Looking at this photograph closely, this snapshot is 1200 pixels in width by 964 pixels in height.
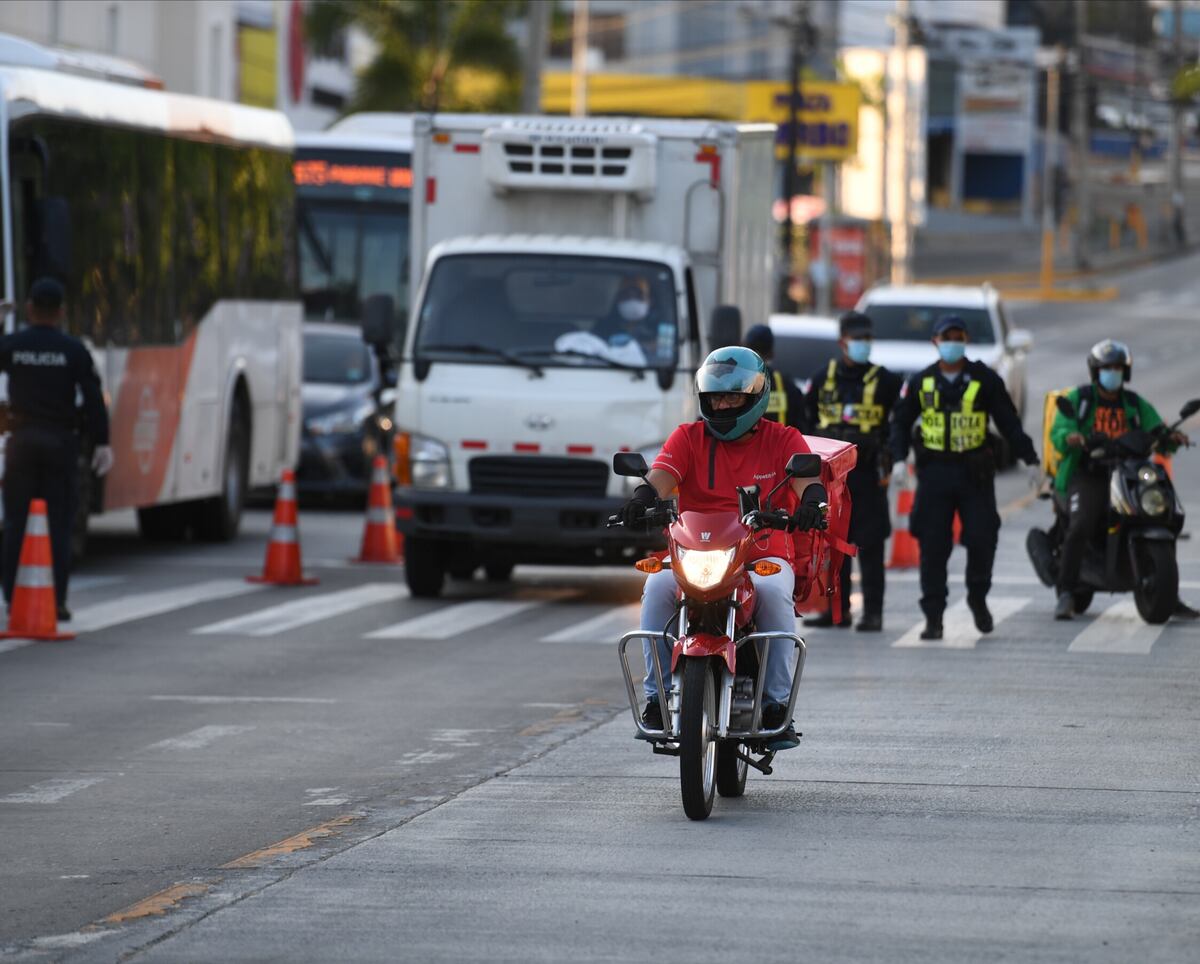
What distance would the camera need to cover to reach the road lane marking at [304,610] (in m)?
16.2

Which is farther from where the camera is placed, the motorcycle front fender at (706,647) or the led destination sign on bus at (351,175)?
the led destination sign on bus at (351,175)

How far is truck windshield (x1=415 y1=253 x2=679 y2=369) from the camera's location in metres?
17.6

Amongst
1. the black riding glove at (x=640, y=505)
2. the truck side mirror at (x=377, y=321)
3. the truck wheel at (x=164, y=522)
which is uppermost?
the truck side mirror at (x=377, y=321)

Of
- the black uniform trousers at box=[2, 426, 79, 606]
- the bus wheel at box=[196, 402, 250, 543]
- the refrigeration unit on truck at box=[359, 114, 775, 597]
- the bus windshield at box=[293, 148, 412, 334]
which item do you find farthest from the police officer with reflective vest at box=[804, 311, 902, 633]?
the bus windshield at box=[293, 148, 412, 334]

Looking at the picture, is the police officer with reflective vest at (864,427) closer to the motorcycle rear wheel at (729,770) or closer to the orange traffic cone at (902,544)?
the orange traffic cone at (902,544)

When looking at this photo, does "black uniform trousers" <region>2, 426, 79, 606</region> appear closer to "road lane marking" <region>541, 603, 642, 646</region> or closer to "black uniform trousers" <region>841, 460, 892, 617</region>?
"road lane marking" <region>541, 603, 642, 646</region>

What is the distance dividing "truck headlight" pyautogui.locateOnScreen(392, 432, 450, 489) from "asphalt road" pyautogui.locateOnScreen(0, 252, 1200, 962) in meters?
0.86

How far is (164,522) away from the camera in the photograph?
2256 cm

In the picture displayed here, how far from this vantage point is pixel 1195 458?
33375 mm

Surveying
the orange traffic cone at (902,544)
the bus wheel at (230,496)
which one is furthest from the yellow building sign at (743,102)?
the orange traffic cone at (902,544)

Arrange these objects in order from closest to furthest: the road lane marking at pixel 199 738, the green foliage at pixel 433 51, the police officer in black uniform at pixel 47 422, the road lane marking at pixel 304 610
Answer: the road lane marking at pixel 199 738 → the police officer in black uniform at pixel 47 422 → the road lane marking at pixel 304 610 → the green foliage at pixel 433 51

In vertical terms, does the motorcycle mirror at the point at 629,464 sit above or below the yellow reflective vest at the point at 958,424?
above

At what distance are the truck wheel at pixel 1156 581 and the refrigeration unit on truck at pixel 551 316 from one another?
2.93 meters

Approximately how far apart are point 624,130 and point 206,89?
3453cm
